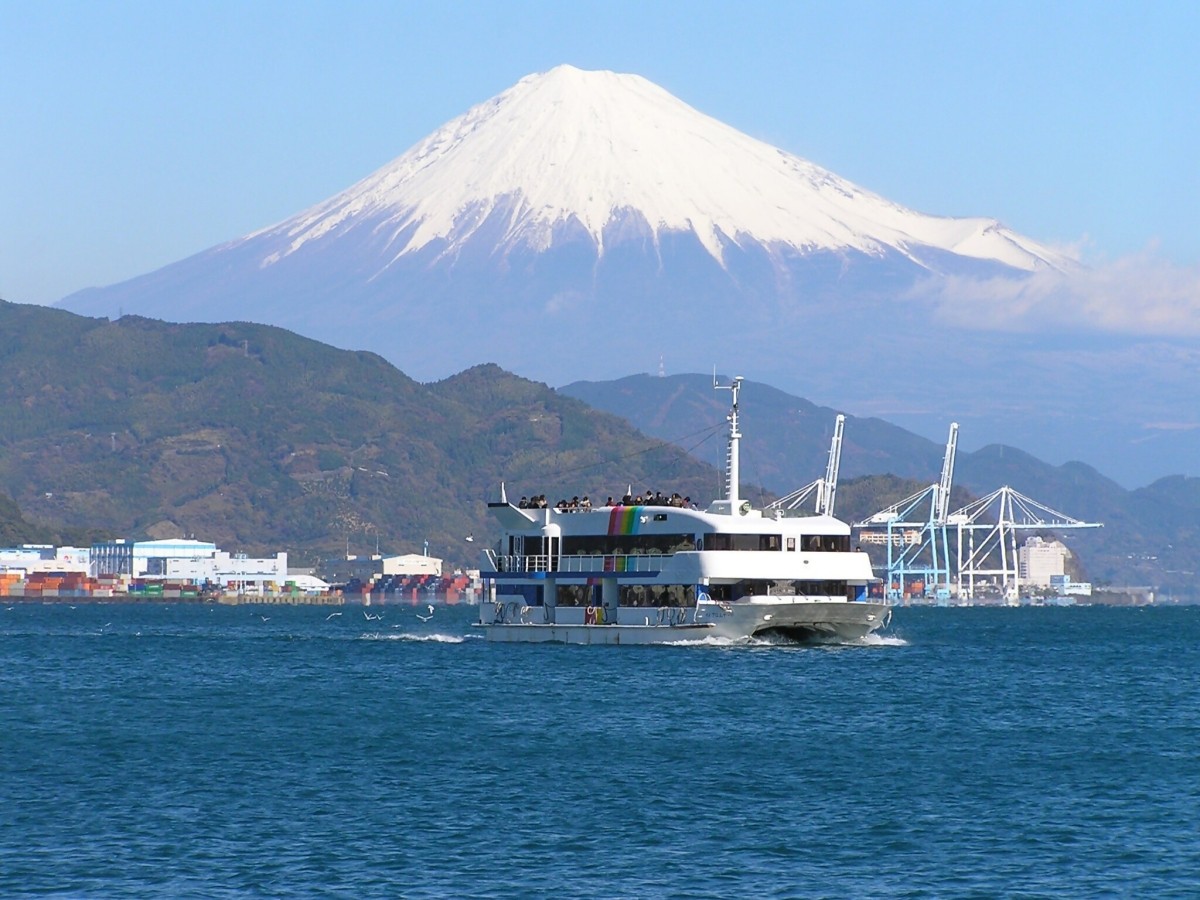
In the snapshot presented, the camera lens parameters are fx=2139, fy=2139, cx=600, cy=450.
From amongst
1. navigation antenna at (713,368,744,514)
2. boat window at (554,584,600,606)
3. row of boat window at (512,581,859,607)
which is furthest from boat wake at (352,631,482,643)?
navigation antenna at (713,368,744,514)

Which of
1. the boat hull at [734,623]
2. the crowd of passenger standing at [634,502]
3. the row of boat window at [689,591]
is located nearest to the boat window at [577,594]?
the row of boat window at [689,591]

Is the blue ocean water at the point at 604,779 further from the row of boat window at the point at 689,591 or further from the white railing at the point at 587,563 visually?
the white railing at the point at 587,563

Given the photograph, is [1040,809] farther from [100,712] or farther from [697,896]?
[100,712]

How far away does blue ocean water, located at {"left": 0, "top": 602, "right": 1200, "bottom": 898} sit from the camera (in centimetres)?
3809

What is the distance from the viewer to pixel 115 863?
1518 inches

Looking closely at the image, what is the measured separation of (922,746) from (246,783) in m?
18.3

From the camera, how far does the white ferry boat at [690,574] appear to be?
8812 centimetres

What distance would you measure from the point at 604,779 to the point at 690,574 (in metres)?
39.0

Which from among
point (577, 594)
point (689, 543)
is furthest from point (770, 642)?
point (577, 594)

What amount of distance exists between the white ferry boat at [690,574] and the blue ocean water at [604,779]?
2.44m

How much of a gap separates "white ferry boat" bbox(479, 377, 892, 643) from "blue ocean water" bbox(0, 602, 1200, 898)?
7.99 ft

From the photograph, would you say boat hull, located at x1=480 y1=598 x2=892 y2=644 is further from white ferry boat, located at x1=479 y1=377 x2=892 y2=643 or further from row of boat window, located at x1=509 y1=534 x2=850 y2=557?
row of boat window, located at x1=509 y1=534 x2=850 y2=557

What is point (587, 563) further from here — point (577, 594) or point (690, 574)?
point (690, 574)

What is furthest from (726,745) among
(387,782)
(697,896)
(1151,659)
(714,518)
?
(1151,659)
